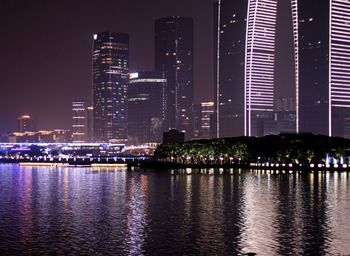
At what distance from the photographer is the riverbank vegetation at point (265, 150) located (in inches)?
6132

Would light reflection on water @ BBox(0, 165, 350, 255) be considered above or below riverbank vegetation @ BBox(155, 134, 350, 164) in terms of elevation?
below

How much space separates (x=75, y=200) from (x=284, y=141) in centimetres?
9211

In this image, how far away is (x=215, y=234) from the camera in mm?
52781

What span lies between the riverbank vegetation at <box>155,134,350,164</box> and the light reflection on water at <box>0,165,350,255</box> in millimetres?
60625

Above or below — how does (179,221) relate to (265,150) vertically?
below

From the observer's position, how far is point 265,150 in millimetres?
165875

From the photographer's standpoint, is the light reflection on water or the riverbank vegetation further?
the riverbank vegetation

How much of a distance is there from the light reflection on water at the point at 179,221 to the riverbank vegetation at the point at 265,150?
2387 inches

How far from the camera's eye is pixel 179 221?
197ft

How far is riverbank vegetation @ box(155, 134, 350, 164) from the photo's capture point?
Result: 155750mm

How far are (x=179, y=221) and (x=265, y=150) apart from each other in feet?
354

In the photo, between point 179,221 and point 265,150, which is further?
point 265,150

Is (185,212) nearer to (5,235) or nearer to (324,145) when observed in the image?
(5,235)

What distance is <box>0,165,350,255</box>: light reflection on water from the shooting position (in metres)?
47.9
